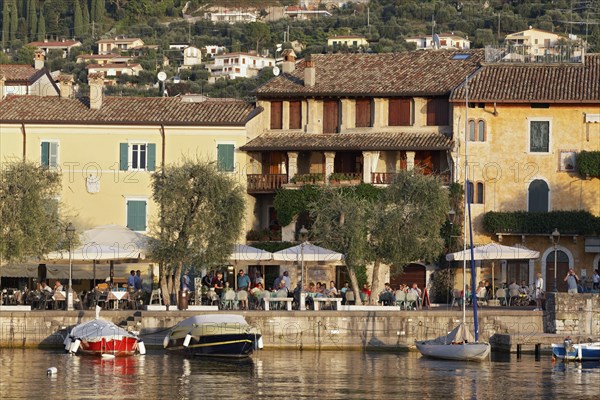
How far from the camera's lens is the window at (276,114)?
75125 millimetres

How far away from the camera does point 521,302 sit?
64.1 m

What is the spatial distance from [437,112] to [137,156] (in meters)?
13.2

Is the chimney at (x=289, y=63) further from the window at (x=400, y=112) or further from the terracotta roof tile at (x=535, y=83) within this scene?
the terracotta roof tile at (x=535, y=83)

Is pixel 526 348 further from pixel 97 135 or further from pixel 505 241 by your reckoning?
pixel 97 135

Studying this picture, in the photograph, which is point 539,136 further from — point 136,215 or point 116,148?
point 116,148

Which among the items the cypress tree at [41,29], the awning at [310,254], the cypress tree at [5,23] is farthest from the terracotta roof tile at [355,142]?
the cypress tree at [41,29]

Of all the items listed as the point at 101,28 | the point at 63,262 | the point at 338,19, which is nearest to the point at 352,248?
the point at 63,262

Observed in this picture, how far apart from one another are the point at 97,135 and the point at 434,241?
1778 centimetres

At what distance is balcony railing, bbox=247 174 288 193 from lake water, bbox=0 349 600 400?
52.5 feet

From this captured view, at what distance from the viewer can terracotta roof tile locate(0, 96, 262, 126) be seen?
7306 cm

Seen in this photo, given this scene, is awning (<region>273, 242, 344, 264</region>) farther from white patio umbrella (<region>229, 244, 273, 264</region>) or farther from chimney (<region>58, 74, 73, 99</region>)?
chimney (<region>58, 74, 73, 99</region>)

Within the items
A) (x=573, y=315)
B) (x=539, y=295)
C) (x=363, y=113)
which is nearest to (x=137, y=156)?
(x=363, y=113)

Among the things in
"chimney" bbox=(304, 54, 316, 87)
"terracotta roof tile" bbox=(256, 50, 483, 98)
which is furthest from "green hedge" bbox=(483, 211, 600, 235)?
"chimney" bbox=(304, 54, 316, 87)

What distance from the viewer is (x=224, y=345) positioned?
54781 millimetres
